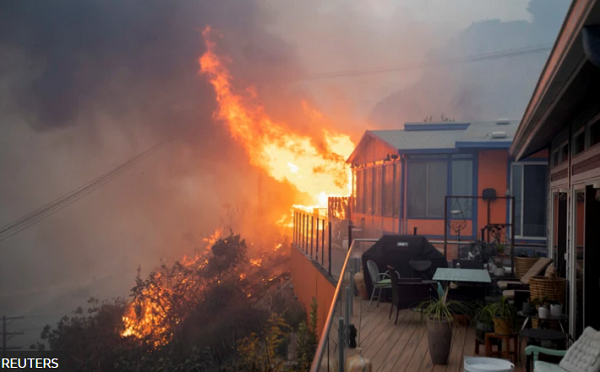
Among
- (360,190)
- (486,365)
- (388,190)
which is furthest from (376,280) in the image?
(360,190)

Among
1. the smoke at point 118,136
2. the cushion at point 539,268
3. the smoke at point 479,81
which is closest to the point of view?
the cushion at point 539,268

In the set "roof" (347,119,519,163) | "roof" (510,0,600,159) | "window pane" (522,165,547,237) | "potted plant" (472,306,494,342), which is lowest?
"potted plant" (472,306,494,342)

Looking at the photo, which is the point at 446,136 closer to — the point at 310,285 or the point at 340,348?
the point at 310,285

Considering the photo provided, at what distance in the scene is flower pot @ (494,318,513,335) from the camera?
6242 millimetres

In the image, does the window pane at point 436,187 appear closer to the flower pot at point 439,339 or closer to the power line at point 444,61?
the flower pot at point 439,339

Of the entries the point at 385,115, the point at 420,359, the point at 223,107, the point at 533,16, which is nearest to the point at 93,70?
the point at 223,107

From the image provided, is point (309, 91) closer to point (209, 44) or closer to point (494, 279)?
point (209, 44)

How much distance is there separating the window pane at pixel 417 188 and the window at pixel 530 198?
2350mm

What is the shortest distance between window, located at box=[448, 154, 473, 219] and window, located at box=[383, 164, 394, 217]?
2.20 meters

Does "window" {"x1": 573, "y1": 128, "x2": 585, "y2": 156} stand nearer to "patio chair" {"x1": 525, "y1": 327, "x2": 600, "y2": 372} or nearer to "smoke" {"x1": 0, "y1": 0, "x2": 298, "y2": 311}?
Result: "patio chair" {"x1": 525, "y1": 327, "x2": 600, "y2": 372}

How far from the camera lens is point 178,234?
3828 cm

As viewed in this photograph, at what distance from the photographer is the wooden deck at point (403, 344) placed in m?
6.23

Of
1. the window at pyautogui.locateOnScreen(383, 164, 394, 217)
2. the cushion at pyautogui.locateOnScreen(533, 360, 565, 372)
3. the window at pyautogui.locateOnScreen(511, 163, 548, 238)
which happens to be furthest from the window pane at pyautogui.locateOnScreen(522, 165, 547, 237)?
the cushion at pyautogui.locateOnScreen(533, 360, 565, 372)

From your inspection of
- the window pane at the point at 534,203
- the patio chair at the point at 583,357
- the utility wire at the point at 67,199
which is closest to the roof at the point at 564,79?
the patio chair at the point at 583,357
